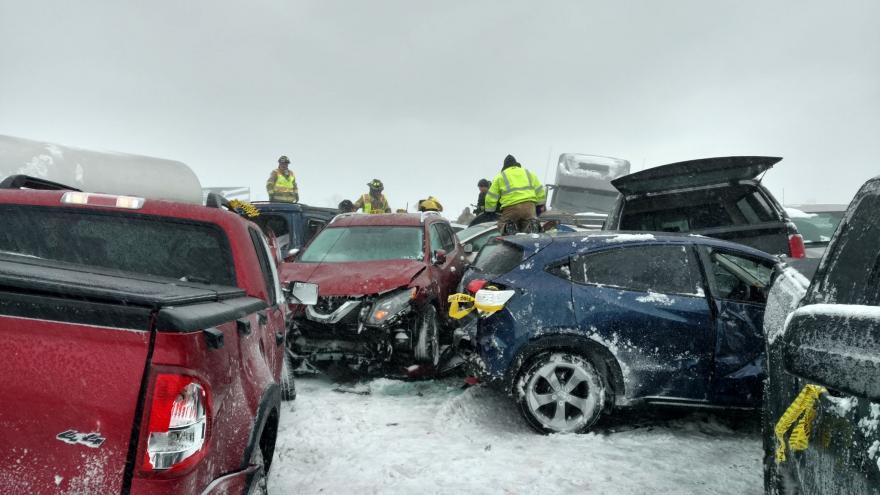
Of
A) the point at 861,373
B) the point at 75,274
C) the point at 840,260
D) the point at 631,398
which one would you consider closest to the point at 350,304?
the point at 631,398

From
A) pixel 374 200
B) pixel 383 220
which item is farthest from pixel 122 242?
pixel 374 200

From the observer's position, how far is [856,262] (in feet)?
6.05

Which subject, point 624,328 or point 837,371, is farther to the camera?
point 624,328

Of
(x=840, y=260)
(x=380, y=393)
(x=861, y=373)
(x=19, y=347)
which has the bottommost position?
(x=380, y=393)

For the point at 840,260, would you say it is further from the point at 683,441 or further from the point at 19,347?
the point at 683,441

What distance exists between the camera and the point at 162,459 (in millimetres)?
1814

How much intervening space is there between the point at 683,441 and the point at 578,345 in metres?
1.07

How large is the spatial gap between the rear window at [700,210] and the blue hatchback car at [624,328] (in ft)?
6.53

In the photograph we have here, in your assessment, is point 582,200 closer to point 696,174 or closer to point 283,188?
point 283,188

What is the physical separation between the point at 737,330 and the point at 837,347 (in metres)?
3.69

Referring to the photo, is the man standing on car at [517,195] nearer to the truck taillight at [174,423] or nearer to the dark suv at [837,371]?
the dark suv at [837,371]

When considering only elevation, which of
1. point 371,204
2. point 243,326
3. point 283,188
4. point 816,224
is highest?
point 283,188

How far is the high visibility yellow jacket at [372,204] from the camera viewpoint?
13406 mm

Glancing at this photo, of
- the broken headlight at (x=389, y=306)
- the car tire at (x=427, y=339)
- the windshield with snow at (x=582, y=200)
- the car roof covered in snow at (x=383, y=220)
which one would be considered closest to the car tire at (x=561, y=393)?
the car tire at (x=427, y=339)
